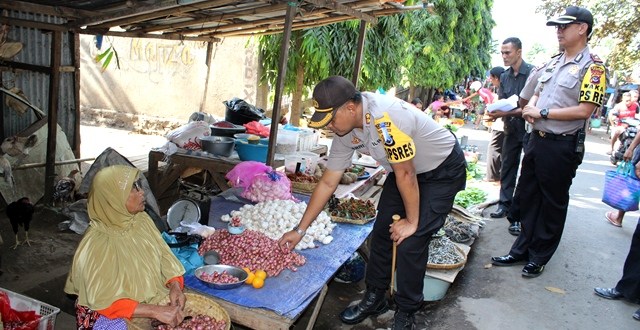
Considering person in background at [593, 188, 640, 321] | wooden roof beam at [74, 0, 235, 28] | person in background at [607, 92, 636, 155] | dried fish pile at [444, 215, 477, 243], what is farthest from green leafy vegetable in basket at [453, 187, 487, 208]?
person in background at [607, 92, 636, 155]

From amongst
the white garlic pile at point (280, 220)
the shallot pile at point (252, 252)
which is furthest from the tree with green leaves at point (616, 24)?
the shallot pile at point (252, 252)

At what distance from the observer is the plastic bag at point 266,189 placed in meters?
4.46

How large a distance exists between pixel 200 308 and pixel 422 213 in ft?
4.98

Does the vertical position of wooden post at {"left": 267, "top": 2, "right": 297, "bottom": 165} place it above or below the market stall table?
above

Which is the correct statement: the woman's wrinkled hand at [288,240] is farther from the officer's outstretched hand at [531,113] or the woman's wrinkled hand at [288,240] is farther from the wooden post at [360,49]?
the wooden post at [360,49]

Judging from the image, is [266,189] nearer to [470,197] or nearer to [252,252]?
[252,252]

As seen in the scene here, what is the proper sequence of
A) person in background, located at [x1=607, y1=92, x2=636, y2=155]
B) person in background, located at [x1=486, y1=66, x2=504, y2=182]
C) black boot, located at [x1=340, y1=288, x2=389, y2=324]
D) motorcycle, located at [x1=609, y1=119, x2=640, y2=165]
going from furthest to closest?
person in background, located at [x1=607, y1=92, x2=636, y2=155] < motorcycle, located at [x1=609, y1=119, x2=640, y2=165] < person in background, located at [x1=486, y1=66, x2=504, y2=182] < black boot, located at [x1=340, y1=288, x2=389, y2=324]

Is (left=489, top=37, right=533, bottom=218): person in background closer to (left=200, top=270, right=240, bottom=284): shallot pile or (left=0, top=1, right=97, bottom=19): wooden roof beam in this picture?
(left=200, top=270, right=240, bottom=284): shallot pile

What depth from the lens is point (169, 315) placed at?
233 cm

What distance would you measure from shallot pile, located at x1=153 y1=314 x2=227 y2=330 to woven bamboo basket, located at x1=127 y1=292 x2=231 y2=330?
1.2 inches

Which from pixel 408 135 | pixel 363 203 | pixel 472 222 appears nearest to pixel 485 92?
pixel 472 222

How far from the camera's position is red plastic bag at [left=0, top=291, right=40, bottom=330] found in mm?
2516

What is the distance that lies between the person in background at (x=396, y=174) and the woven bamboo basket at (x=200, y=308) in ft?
2.60

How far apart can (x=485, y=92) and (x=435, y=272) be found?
7645 millimetres
